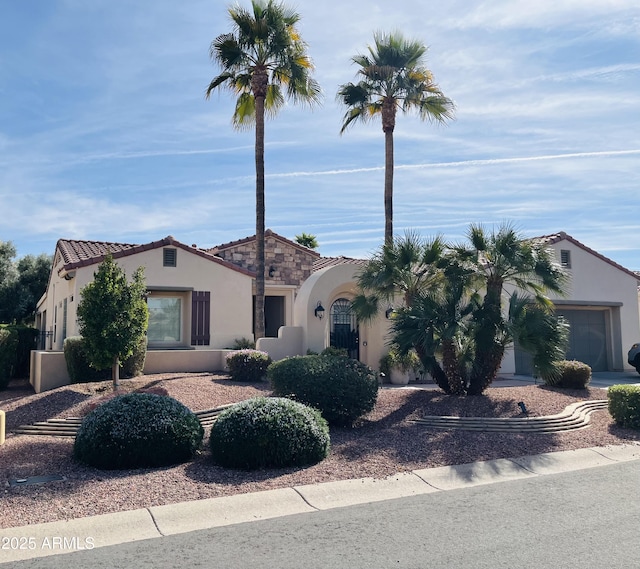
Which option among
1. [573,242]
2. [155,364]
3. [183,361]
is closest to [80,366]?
[155,364]

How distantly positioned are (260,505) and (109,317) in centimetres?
677

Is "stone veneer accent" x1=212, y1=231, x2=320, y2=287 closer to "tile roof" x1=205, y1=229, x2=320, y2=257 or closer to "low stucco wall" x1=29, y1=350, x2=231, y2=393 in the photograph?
"tile roof" x1=205, y1=229, x2=320, y2=257

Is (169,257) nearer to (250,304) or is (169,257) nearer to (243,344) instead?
(250,304)

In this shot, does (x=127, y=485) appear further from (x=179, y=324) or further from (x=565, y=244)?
(x=565, y=244)

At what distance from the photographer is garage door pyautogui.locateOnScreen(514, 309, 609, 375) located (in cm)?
2122

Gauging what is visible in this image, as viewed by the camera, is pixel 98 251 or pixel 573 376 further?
pixel 98 251

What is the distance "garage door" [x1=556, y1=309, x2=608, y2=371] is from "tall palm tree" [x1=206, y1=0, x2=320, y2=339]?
11.4m

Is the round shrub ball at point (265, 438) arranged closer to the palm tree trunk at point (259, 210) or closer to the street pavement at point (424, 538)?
the street pavement at point (424, 538)

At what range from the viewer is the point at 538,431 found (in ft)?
33.2

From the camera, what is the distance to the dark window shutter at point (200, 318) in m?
17.5

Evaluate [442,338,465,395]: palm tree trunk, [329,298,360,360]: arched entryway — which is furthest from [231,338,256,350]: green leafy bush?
[442,338,465,395]: palm tree trunk

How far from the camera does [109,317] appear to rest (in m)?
11.9

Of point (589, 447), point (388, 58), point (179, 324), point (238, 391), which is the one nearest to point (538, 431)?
point (589, 447)

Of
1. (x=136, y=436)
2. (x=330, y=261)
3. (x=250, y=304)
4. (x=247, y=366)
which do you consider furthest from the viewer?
(x=330, y=261)
